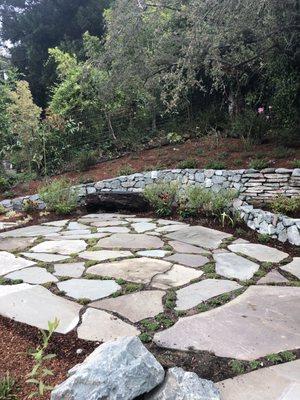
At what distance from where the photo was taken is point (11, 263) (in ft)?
12.0

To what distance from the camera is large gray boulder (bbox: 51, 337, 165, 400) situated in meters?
1.55

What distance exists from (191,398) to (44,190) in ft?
18.2

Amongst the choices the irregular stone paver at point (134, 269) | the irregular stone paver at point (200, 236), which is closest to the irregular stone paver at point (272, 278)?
the irregular stone paver at point (134, 269)

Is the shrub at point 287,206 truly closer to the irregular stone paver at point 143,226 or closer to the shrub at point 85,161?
the irregular stone paver at point 143,226

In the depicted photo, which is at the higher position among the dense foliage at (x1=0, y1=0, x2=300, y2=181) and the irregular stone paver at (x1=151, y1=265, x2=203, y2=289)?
the dense foliage at (x1=0, y1=0, x2=300, y2=181)

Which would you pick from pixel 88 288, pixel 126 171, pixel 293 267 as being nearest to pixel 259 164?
pixel 126 171

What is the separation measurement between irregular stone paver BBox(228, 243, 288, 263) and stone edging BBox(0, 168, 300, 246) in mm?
352

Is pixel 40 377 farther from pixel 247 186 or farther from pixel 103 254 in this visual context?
pixel 247 186

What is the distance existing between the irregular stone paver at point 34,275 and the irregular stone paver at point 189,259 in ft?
3.79

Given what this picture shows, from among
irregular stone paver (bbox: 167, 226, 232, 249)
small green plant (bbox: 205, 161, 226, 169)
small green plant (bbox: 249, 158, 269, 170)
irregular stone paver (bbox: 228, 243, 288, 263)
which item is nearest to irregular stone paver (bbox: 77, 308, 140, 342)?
irregular stone paver (bbox: 228, 243, 288, 263)

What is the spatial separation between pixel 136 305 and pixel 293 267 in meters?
1.65

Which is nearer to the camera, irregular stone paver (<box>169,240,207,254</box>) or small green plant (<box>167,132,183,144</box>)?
irregular stone paver (<box>169,240,207,254</box>)

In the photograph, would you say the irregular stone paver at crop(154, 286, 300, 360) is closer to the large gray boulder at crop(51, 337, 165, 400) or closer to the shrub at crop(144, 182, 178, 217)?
the large gray boulder at crop(51, 337, 165, 400)

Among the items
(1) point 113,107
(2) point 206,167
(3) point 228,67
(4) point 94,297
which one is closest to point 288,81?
(3) point 228,67
